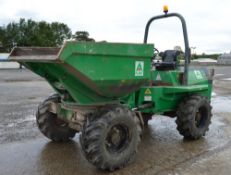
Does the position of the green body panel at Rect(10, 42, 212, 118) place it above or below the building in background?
above

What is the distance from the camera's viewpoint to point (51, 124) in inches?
211

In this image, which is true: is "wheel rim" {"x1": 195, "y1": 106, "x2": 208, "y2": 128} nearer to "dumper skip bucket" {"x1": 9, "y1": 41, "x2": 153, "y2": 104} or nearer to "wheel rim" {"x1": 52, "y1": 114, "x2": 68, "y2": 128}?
"dumper skip bucket" {"x1": 9, "y1": 41, "x2": 153, "y2": 104}

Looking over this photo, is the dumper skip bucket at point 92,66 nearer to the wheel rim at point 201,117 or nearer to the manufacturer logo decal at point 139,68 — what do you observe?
the manufacturer logo decal at point 139,68

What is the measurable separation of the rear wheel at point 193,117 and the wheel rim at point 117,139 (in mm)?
1446

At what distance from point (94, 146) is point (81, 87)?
763 mm

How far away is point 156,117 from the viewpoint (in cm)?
776

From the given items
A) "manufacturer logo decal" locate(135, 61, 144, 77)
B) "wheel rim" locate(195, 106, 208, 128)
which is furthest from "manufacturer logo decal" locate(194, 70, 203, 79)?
"manufacturer logo decal" locate(135, 61, 144, 77)

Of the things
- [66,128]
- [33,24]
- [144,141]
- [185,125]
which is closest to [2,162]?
[66,128]

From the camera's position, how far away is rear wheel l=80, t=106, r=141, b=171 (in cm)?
410

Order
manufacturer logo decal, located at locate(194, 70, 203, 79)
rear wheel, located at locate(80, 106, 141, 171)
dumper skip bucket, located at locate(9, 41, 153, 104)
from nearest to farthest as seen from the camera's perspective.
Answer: dumper skip bucket, located at locate(9, 41, 153, 104), rear wheel, located at locate(80, 106, 141, 171), manufacturer logo decal, located at locate(194, 70, 203, 79)

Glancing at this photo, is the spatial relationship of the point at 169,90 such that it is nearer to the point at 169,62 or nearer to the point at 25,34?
the point at 169,62

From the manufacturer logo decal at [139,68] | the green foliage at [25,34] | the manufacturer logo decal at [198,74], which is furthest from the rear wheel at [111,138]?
the green foliage at [25,34]

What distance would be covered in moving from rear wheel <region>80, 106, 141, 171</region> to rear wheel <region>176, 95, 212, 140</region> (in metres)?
1.25

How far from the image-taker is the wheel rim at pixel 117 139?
14.5ft
